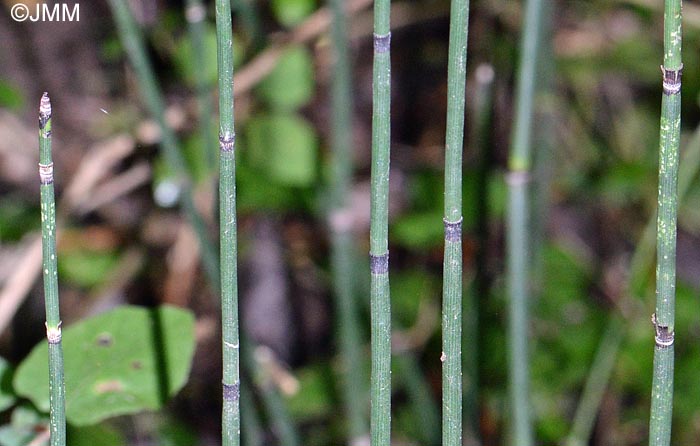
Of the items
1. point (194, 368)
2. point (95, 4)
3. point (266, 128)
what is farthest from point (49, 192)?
point (95, 4)

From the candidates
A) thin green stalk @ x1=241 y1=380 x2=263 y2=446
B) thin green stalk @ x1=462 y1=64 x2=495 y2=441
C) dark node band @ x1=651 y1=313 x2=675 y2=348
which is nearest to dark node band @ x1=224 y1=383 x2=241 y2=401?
dark node band @ x1=651 y1=313 x2=675 y2=348

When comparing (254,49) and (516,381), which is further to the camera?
(254,49)

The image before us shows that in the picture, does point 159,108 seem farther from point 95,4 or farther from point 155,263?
point 95,4

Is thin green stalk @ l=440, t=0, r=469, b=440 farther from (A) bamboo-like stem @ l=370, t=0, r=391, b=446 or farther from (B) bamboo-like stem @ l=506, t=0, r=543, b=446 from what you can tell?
(B) bamboo-like stem @ l=506, t=0, r=543, b=446

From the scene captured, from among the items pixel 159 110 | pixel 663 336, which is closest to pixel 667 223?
pixel 663 336

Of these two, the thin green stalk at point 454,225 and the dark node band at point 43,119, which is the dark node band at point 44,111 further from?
the thin green stalk at point 454,225

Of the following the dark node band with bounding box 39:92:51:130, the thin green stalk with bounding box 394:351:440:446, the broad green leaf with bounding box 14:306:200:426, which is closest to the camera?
the dark node band with bounding box 39:92:51:130
